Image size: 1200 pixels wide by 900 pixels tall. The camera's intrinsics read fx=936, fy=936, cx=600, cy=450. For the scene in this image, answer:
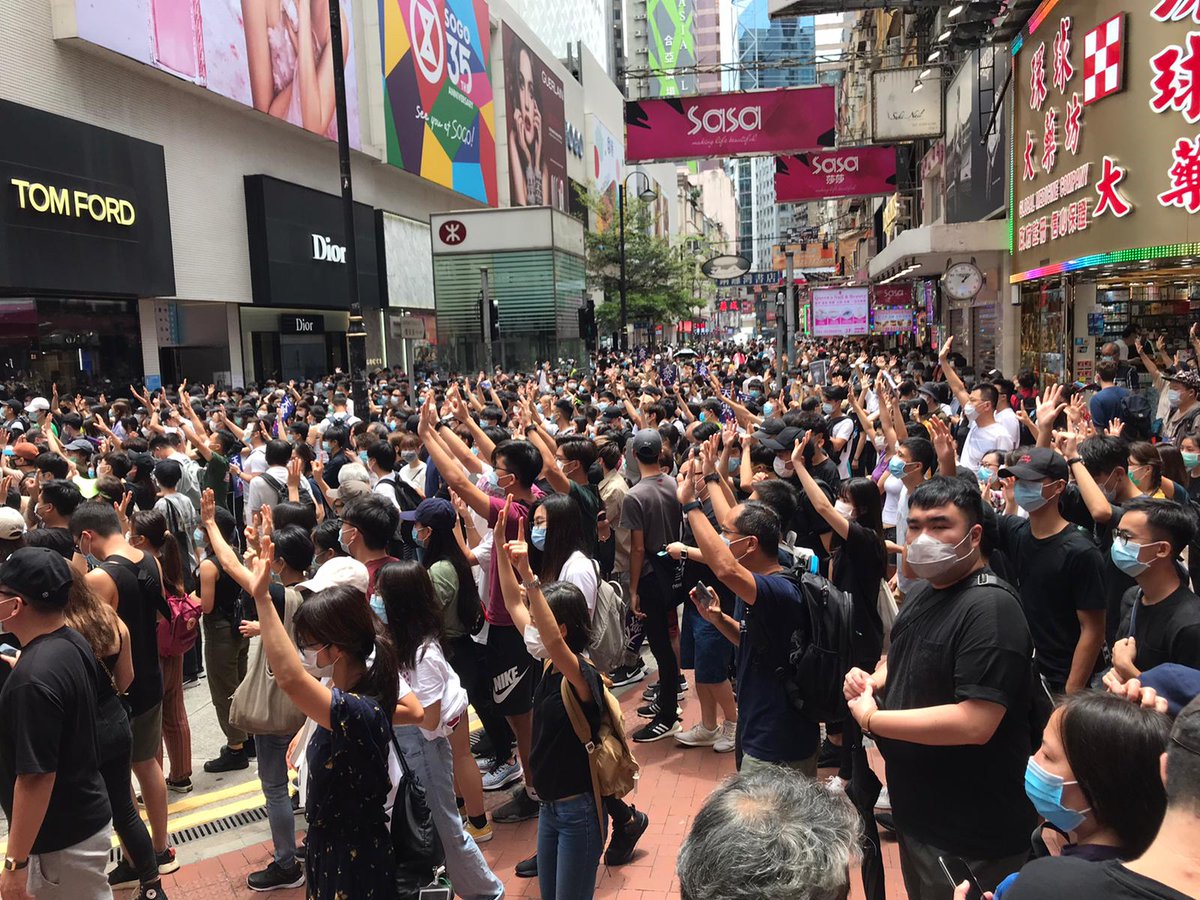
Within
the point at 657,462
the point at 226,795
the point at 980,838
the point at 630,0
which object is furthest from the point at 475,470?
the point at 630,0

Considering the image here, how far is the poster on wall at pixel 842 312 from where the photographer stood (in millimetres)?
16812

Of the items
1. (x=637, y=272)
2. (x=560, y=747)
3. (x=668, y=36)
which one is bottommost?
(x=560, y=747)

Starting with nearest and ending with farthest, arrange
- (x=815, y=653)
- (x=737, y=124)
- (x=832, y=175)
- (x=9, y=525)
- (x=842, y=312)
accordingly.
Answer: (x=815, y=653), (x=9, y=525), (x=842, y=312), (x=737, y=124), (x=832, y=175)

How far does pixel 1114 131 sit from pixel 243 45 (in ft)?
68.0

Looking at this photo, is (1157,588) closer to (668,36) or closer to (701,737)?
(701,737)

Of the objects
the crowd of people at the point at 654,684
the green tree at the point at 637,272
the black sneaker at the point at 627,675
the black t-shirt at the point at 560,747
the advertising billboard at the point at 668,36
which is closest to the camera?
the crowd of people at the point at 654,684

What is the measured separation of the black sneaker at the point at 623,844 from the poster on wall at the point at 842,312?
13345mm

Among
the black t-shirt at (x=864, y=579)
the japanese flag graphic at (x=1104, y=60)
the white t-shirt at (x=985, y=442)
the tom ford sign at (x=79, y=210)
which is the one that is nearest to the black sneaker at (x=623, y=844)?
the black t-shirt at (x=864, y=579)

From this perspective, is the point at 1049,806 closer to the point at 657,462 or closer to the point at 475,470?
the point at 657,462

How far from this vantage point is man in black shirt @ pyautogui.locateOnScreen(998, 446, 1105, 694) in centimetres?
395

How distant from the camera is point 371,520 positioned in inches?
175

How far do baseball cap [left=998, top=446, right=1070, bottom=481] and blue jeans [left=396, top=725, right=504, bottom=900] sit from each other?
2.79 metres

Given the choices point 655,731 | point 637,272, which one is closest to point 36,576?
Answer: point 655,731

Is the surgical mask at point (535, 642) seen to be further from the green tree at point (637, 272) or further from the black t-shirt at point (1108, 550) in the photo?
the green tree at point (637, 272)
